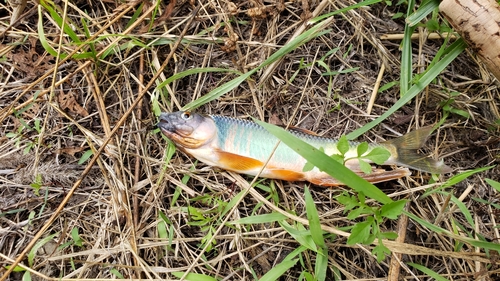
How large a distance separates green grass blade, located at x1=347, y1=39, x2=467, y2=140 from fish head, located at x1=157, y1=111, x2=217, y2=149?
98 centimetres

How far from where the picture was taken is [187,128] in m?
2.71

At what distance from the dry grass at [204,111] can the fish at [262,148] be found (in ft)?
0.45

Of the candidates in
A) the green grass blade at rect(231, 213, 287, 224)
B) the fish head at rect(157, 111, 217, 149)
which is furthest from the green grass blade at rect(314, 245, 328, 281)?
the fish head at rect(157, 111, 217, 149)

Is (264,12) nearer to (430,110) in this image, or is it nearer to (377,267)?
(430,110)

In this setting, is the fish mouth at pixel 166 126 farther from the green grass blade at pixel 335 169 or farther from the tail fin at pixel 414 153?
the tail fin at pixel 414 153

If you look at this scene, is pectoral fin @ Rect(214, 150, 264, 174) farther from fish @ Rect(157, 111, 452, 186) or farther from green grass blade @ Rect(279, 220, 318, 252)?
green grass blade @ Rect(279, 220, 318, 252)

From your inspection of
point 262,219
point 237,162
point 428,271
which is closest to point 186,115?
point 237,162

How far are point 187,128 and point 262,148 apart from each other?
521 millimetres

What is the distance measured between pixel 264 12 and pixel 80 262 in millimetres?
2168

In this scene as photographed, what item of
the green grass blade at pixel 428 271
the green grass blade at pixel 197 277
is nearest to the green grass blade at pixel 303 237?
the green grass blade at pixel 197 277

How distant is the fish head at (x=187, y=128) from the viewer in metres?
2.72

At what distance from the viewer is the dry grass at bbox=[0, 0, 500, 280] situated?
2.72 m

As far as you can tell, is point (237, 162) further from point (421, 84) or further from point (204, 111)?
point (421, 84)

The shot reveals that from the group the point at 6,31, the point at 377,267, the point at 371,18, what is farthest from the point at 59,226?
the point at 371,18
